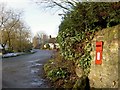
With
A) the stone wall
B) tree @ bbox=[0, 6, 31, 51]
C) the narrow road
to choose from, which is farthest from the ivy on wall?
tree @ bbox=[0, 6, 31, 51]

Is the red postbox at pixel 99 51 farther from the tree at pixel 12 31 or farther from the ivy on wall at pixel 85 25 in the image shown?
the tree at pixel 12 31

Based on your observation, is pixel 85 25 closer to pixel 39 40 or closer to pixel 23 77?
pixel 23 77

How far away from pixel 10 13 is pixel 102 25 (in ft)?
161

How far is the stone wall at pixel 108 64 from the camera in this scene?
334 inches

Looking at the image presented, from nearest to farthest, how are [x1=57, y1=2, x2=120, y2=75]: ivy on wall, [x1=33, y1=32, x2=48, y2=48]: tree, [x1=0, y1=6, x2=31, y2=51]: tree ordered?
[x1=57, y1=2, x2=120, y2=75]: ivy on wall < [x1=0, y1=6, x2=31, y2=51]: tree < [x1=33, y1=32, x2=48, y2=48]: tree

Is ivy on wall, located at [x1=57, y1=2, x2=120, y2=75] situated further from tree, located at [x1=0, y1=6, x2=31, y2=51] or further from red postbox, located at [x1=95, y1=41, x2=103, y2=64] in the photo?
tree, located at [x1=0, y1=6, x2=31, y2=51]

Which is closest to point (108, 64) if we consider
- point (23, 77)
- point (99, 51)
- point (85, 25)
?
point (99, 51)

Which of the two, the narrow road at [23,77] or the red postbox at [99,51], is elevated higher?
the red postbox at [99,51]

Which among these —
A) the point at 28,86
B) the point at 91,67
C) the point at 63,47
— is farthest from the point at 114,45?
the point at 63,47

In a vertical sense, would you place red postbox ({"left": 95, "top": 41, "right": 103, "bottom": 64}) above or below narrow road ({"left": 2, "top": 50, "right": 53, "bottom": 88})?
above

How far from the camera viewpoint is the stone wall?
8477mm

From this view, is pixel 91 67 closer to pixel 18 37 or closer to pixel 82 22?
pixel 82 22

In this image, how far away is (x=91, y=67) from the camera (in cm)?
1051

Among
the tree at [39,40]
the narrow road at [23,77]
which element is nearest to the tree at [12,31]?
the narrow road at [23,77]
